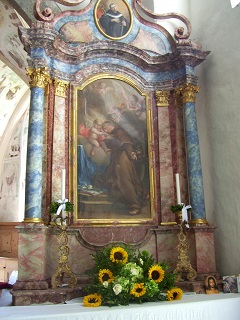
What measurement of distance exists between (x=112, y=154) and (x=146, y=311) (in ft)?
9.76

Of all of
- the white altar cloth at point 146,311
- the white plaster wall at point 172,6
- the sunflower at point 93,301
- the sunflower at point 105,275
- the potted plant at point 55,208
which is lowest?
the white altar cloth at point 146,311

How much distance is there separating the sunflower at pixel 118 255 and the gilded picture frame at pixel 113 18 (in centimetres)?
414

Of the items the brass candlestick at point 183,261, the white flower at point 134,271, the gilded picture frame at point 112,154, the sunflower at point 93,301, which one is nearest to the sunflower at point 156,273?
the white flower at point 134,271

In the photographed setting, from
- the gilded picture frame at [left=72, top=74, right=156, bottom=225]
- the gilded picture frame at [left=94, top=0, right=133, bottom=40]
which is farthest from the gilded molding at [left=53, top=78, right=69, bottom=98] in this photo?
the gilded picture frame at [left=94, top=0, right=133, bottom=40]

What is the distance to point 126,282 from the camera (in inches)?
183

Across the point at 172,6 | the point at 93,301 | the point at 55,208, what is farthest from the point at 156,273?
the point at 172,6

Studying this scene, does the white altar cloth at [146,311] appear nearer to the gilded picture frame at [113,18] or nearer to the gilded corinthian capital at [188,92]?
the gilded corinthian capital at [188,92]

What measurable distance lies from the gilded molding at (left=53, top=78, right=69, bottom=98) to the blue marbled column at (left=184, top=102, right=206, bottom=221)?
2279 mm

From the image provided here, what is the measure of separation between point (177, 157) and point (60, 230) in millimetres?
2574

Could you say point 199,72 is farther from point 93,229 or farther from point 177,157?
point 93,229

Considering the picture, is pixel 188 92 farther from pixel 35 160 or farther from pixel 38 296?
pixel 38 296

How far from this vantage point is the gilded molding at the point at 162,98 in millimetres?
7234

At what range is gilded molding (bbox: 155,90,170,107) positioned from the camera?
7234 millimetres

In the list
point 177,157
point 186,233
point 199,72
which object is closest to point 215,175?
point 177,157
